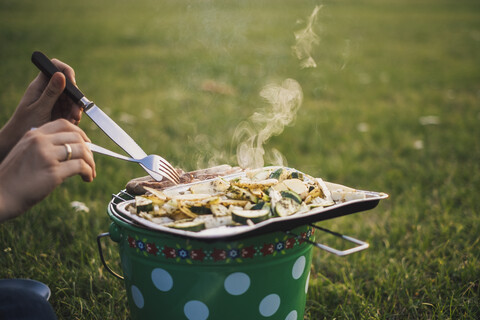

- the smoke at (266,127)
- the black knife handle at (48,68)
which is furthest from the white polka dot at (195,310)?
the smoke at (266,127)

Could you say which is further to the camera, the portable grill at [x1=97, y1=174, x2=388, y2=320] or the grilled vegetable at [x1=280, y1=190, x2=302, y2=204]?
the grilled vegetable at [x1=280, y1=190, x2=302, y2=204]

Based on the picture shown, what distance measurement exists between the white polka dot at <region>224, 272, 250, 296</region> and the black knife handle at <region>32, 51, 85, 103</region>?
→ 35.1 inches

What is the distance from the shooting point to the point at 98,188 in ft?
10.2

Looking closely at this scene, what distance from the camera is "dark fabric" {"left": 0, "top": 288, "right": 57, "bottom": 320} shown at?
1393 mm

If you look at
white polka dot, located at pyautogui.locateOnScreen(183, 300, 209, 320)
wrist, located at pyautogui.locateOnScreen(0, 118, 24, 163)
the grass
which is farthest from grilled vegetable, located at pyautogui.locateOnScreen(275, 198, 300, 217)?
wrist, located at pyautogui.locateOnScreen(0, 118, 24, 163)

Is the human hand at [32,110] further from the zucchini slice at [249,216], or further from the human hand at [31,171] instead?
the zucchini slice at [249,216]

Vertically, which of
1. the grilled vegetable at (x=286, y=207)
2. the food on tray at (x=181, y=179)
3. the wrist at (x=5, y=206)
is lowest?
the food on tray at (x=181, y=179)

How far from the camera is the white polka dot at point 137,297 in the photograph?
154cm

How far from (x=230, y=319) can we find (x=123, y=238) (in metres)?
0.48

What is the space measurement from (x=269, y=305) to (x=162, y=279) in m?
0.39

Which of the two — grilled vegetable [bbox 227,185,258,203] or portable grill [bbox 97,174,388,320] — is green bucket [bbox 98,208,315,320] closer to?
portable grill [bbox 97,174,388,320]

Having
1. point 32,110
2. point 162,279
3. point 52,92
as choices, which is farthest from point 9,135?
point 162,279

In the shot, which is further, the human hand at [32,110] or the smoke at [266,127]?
the smoke at [266,127]

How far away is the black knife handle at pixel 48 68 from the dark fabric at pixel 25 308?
73 centimetres
